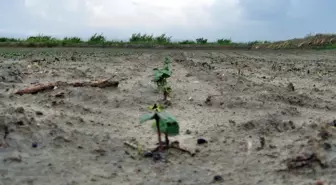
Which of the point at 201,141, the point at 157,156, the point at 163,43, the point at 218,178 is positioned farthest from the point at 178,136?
the point at 163,43

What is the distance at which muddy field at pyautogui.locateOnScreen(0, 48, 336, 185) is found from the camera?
3.30 m

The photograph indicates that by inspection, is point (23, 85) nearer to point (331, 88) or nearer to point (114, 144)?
point (114, 144)

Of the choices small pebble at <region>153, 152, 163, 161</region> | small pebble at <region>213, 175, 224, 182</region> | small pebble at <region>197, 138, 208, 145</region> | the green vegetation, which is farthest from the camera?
the green vegetation

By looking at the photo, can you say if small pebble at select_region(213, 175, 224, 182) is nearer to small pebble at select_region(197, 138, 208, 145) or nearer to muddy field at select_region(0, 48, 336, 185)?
muddy field at select_region(0, 48, 336, 185)

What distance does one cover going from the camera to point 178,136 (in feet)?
14.4

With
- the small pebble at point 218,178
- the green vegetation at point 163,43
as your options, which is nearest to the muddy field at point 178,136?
the small pebble at point 218,178

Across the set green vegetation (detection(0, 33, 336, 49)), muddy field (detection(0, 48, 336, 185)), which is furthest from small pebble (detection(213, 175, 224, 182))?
green vegetation (detection(0, 33, 336, 49))

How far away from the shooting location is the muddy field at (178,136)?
330 cm

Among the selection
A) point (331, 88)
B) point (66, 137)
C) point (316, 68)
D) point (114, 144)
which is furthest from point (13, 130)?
point (316, 68)

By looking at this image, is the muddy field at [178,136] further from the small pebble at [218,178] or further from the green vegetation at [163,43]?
the green vegetation at [163,43]

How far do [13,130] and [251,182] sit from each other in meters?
1.84

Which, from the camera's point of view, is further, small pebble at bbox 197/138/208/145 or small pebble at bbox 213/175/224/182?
small pebble at bbox 197/138/208/145

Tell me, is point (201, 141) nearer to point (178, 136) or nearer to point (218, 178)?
point (178, 136)

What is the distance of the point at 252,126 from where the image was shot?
443 cm
